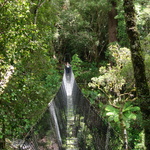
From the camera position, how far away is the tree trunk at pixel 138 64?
3.03 metres

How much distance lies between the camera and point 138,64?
10.2 feet

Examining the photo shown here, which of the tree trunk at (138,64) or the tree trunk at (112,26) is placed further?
the tree trunk at (112,26)

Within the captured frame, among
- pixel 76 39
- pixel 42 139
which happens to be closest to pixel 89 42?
pixel 76 39

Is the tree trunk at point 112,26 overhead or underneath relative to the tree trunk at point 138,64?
overhead

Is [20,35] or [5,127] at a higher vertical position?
[20,35]

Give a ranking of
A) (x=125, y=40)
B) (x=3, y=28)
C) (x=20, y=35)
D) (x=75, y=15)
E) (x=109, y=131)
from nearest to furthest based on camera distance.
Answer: (x=109, y=131), (x=20, y=35), (x=3, y=28), (x=125, y=40), (x=75, y=15)

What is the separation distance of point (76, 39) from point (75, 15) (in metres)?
1.80

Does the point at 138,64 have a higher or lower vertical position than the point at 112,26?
lower

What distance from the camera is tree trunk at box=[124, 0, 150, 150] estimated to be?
3.03 m

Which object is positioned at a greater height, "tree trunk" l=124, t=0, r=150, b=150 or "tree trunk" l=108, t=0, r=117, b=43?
"tree trunk" l=108, t=0, r=117, b=43

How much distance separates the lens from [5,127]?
3199 mm

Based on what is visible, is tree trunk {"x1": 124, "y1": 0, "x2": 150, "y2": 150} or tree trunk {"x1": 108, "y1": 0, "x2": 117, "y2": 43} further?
tree trunk {"x1": 108, "y1": 0, "x2": 117, "y2": 43}

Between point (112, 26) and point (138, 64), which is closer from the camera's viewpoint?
point (138, 64)

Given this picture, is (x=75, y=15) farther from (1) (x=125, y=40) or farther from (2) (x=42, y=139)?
(2) (x=42, y=139)
